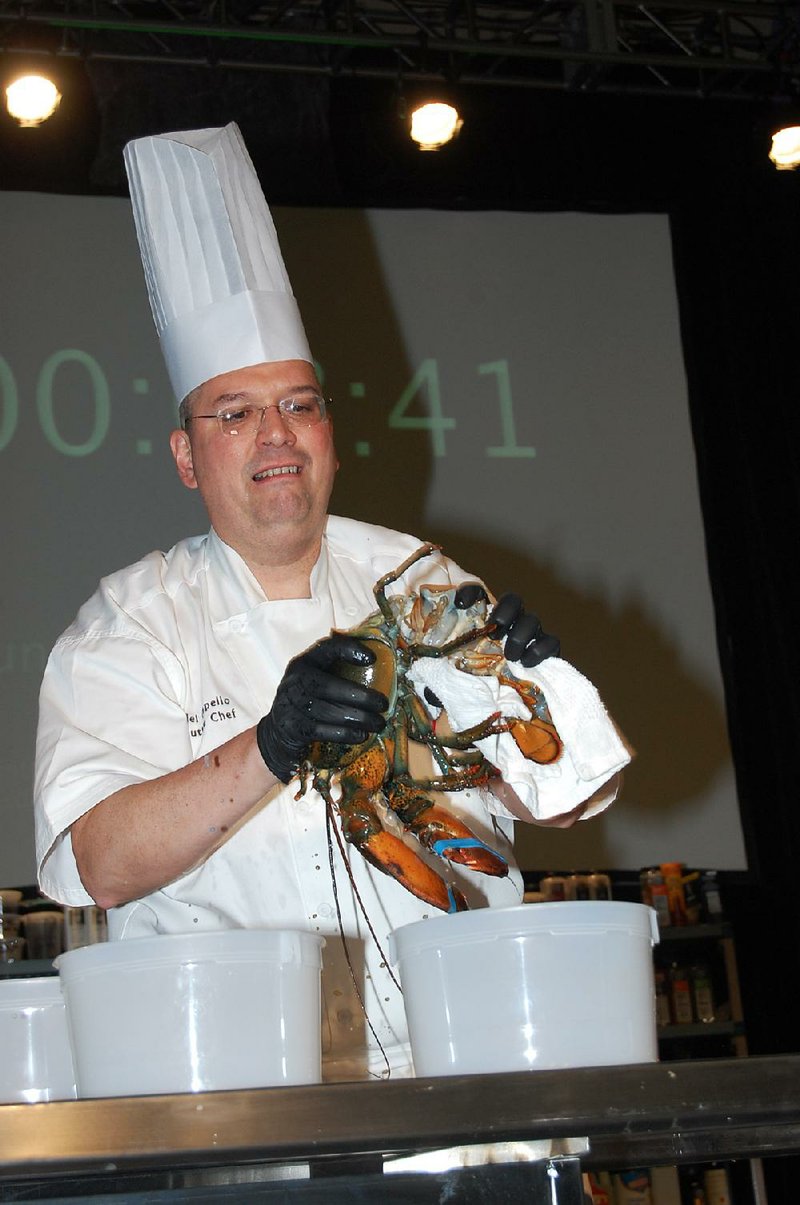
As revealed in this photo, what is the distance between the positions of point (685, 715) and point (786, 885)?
1.86ft

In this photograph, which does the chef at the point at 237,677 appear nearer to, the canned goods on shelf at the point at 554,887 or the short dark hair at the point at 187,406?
the short dark hair at the point at 187,406

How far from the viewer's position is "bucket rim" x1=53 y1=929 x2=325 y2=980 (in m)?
1.05

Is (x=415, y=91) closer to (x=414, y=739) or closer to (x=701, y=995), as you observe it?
(x=701, y=995)

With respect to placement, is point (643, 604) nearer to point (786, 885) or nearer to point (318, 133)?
point (786, 885)

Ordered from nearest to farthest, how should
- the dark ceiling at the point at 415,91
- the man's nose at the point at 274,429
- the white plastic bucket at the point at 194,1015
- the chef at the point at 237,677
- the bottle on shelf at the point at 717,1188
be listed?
the white plastic bucket at the point at 194,1015, the chef at the point at 237,677, the man's nose at the point at 274,429, the dark ceiling at the point at 415,91, the bottle on shelf at the point at 717,1188

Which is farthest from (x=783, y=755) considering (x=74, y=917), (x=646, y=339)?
(x=74, y=917)

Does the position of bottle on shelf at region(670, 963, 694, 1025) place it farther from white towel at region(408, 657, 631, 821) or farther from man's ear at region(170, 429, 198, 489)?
white towel at region(408, 657, 631, 821)

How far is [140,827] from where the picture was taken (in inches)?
55.3

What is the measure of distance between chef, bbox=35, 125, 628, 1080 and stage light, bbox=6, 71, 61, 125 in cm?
154

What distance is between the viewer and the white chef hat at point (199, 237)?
1.99 m

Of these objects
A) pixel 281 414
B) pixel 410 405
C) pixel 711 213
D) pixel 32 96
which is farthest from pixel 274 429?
pixel 711 213

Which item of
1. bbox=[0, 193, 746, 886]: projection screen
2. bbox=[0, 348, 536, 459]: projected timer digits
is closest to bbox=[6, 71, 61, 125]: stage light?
bbox=[0, 193, 746, 886]: projection screen

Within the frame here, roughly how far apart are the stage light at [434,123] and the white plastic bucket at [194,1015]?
3.04 metres

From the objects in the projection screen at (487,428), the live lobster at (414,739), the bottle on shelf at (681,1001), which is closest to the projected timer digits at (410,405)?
the projection screen at (487,428)
